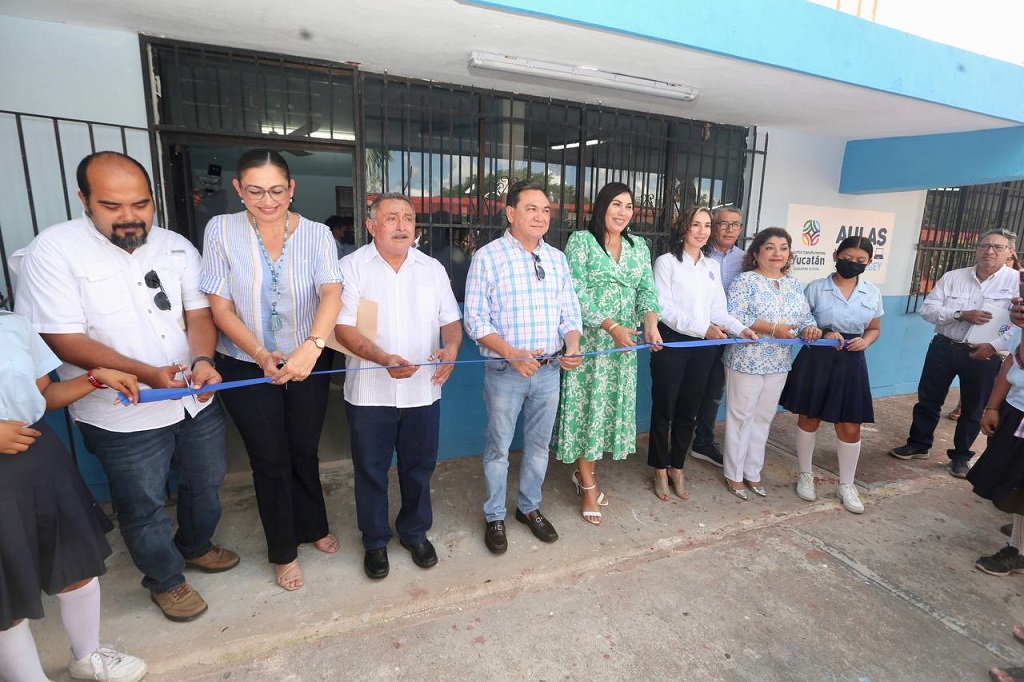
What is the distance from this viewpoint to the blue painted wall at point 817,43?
2.52 metres

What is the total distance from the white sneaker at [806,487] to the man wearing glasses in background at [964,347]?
1401 millimetres

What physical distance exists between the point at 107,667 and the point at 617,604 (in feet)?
6.80

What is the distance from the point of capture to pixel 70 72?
279 cm

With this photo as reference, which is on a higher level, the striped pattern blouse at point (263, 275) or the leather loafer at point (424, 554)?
the striped pattern blouse at point (263, 275)

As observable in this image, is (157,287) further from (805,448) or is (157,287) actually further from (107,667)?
(805,448)

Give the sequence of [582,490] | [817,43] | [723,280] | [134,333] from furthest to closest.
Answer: [723,280], [582,490], [817,43], [134,333]

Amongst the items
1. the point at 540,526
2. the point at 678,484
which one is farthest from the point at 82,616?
the point at 678,484

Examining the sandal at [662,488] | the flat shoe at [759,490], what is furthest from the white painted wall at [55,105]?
the flat shoe at [759,490]

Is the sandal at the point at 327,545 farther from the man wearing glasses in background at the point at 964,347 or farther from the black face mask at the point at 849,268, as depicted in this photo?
the man wearing glasses in background at the point at 964,347

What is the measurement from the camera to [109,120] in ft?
9.53

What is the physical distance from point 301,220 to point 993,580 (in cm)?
397

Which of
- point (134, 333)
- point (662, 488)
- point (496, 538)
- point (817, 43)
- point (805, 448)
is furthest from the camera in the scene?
point (805, 448)

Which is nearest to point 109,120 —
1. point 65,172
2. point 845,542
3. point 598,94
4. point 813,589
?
point 65,172

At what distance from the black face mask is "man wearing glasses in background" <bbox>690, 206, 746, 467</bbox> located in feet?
2.01
